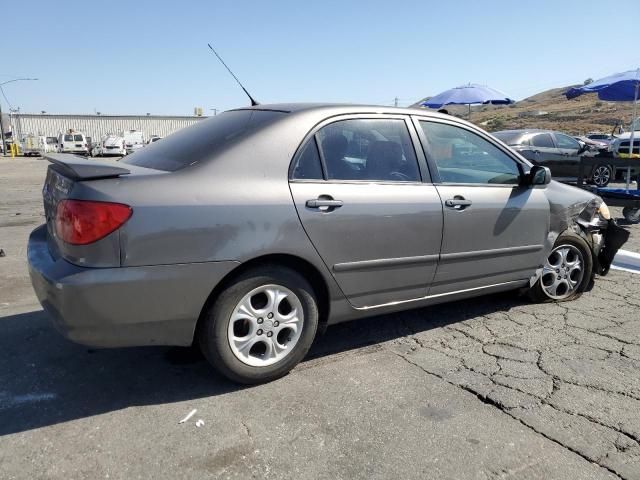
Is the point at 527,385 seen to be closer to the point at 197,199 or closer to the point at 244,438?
the point at 244,438

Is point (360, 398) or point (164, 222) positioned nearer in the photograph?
point (164, 222)

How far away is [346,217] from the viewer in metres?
3.19

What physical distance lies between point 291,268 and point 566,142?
14168 mm

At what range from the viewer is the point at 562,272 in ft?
15.3

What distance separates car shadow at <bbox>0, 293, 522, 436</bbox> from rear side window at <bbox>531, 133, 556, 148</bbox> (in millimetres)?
11618

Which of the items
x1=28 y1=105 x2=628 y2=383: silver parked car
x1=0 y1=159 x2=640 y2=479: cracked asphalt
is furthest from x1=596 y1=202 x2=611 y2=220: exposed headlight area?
x1=0 y1=159 x2=640 y2=479: cracked asphalt

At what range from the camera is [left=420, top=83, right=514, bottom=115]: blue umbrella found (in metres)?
16.7

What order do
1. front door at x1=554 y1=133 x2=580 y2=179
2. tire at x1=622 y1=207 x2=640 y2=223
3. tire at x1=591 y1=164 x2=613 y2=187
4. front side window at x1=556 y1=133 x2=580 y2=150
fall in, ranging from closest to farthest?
tire at x1=622 y1=207 x2=640 y2=223
tire at x1=591 y1=164 x2=613 y2=187
front door at x1=554 y1=133 x2=580 y2=179
front side window at x1=556 y1=133 x2=580 y2=150

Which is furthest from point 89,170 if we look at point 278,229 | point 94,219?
point 278,229

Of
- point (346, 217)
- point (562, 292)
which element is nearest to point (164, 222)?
point (346, 217)

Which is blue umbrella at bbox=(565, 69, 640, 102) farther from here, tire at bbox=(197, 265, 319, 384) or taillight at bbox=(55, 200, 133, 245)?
taillight at bbox=(55, 200, 133, 245)

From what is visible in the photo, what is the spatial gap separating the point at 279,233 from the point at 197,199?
19.2 inches

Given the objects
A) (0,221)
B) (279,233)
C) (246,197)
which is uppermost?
(246,197)

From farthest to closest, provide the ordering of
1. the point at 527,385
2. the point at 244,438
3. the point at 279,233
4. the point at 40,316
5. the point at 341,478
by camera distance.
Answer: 1. the point at 40,316
2. the point at 527,385
3. the point at 279,233
4. the point at 244,438
5. the point at 341,478
